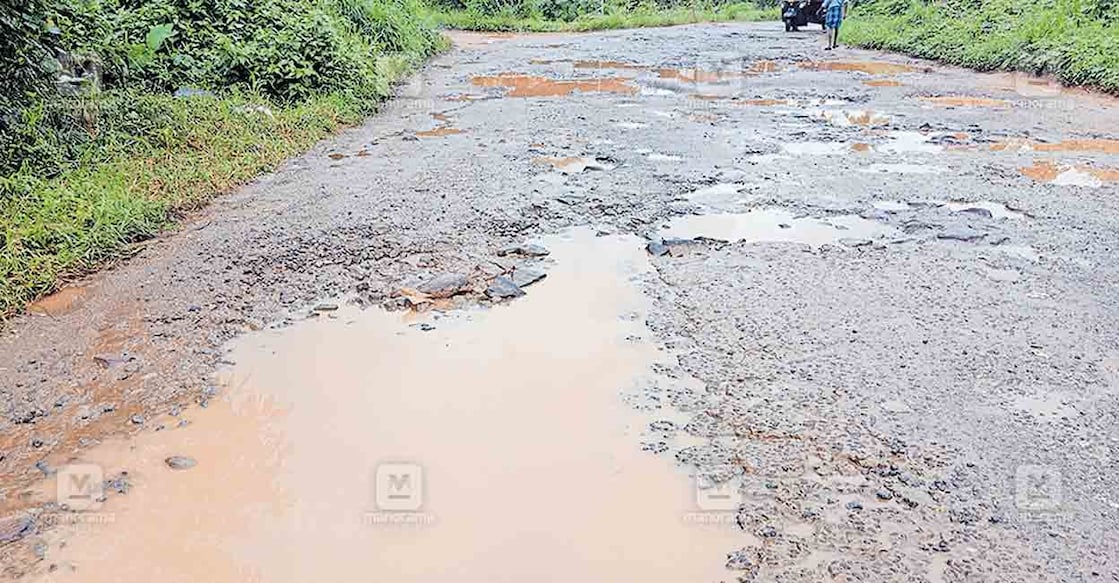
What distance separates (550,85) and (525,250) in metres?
7.62

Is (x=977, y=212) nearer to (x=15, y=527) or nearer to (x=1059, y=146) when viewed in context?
(x=1059, y=146)

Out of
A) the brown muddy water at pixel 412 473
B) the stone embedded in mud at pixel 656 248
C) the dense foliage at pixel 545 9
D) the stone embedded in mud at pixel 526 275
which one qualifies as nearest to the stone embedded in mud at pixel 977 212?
the stone embedded in mud at pixel 656 248

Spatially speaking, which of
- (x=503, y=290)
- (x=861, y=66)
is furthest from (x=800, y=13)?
(x=503, y=290)

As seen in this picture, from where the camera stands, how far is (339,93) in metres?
9.27

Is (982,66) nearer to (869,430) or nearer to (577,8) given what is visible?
(869,430)

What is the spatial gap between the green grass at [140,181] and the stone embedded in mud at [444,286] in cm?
187

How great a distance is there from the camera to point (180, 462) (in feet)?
9.25

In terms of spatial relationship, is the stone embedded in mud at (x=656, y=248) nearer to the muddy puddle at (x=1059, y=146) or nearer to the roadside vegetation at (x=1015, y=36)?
the muddy puddle at (x=1059, y=146)

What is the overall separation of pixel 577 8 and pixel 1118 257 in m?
25.6

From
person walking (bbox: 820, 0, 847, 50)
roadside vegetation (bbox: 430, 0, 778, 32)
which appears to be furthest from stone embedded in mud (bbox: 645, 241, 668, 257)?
roadside vegetation (bbox: 430, 0, 778, 32)

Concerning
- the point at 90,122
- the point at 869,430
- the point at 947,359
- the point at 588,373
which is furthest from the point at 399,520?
the point at 90,122

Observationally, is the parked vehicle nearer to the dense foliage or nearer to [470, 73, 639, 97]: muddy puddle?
the dense foliage

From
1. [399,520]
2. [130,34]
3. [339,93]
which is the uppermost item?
[130,34]

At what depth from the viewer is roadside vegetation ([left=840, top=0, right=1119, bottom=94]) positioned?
1124 centimetres
